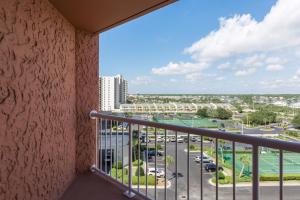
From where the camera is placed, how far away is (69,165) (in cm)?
354

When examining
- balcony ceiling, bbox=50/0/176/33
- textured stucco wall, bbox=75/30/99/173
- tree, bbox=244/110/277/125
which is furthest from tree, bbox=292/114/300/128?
textured stucco wall, bbox=75/30/99/173

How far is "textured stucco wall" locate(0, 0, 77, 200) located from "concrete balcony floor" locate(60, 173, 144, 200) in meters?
0.13

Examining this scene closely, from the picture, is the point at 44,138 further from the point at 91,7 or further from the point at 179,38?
the point at 179,38

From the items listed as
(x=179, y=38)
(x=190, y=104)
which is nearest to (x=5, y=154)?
(x=190, y=104)

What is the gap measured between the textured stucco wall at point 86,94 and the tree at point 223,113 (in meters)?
1.97

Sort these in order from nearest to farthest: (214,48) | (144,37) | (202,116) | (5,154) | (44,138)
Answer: (5,154) < (44,138) < (202,116) < (214,48) < (144,37)

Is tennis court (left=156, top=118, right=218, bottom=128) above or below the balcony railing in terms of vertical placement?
above

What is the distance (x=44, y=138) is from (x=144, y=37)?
10920mm

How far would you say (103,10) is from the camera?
9.36 ft

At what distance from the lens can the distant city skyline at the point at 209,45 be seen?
5.50 meters

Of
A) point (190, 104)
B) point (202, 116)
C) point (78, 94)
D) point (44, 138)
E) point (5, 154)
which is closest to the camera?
point (5, 154)

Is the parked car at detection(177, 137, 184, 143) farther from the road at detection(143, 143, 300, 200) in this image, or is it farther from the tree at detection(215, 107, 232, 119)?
the tree at detection(215, 107, 232, 119)

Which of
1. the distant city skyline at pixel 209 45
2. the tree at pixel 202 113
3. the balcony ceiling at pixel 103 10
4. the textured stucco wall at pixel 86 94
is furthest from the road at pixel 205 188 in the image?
the distant city skyline at pixel 209 45

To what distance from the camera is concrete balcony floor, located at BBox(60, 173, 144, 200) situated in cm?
311
